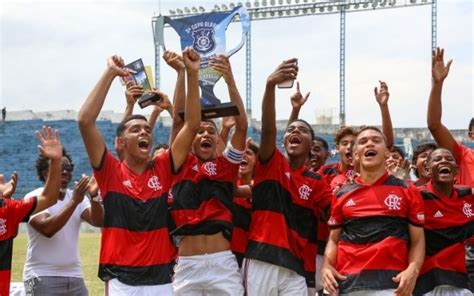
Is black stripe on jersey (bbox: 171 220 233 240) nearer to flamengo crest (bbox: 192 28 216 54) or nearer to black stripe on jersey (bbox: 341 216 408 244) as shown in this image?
black stripe on jersey (bbox: 341 216 408 244)

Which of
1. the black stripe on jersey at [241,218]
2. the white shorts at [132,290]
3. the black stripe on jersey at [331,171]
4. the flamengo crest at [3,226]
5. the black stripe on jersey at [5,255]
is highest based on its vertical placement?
the black stripe on jersey at [331,171]

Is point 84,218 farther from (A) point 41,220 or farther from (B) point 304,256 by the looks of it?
(B) point 304,256

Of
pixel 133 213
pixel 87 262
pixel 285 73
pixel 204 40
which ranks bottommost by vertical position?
pixel 87 262

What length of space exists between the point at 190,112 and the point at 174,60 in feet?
2.34

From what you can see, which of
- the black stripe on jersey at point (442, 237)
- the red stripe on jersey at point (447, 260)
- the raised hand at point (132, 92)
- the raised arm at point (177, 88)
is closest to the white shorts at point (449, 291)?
the red stripe on jersey at point (447, 260)

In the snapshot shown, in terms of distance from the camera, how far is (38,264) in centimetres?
736

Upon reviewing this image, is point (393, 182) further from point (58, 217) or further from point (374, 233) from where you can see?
point (58, 217)

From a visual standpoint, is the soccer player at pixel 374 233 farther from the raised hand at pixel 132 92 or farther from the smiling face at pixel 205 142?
the raised hand at pixel 132 92

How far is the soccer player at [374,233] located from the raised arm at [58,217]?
2.09 m

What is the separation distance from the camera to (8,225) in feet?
20.5

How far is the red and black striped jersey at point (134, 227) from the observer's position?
6012 millimetres

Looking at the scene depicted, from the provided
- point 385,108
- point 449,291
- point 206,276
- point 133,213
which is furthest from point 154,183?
point 385,108

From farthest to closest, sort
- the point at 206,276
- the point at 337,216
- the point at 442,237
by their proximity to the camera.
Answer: the point at 442,237, the point at 206,276, the point at 337,216

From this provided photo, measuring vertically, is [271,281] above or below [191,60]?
below
